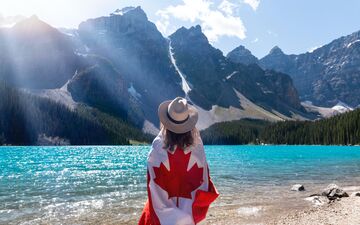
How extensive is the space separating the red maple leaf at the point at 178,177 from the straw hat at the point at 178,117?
386 mm

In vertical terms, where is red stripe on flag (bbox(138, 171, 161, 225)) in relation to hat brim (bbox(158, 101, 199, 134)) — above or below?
below

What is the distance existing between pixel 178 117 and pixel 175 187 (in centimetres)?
114

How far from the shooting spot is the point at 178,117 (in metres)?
6.27

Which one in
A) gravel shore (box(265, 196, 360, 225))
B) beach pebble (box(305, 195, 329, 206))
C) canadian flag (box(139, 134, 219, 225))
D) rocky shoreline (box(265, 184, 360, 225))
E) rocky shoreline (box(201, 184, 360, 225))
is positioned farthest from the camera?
beach pebble (box(305, 195, 329, 206))

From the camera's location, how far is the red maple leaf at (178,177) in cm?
627

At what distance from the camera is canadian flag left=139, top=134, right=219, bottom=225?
243 inches

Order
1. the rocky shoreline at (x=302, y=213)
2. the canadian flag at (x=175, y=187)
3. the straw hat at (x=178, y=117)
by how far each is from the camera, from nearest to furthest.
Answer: the canadian flag at (x=175, y=187) < the straw hat at (x=178, y=117) < the rocky shoreline at (x=302, y=213)

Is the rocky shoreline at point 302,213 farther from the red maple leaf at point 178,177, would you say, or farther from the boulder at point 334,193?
the red maple leaf at point 178,177

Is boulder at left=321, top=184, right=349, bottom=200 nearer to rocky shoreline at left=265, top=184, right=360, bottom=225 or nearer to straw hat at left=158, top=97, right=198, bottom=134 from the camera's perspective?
rocky shoreline at left=265, top=184, right=360, bottom=225

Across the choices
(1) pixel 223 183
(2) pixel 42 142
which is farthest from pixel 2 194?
(2) pixel 42 142

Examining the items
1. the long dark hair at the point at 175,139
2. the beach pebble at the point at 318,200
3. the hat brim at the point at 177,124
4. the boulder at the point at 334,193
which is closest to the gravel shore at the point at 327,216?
the beach pebble at the point at 318,200

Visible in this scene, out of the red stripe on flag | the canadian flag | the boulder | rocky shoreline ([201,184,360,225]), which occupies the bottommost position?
rocky shoreline ([201,184,360,225])

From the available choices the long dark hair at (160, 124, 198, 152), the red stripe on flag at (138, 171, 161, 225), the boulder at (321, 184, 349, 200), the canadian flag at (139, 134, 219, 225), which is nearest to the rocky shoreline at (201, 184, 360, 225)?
the boulder at (321, 184, 349, 200)

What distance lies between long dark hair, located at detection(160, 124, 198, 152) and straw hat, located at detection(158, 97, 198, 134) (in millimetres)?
113
